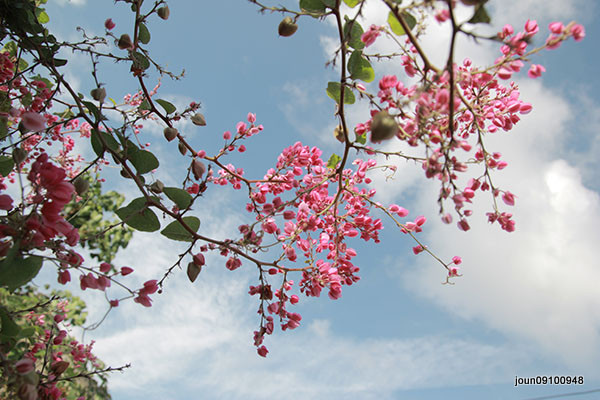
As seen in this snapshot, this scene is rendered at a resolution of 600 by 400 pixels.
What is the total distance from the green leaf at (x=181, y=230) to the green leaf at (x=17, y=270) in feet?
1.04

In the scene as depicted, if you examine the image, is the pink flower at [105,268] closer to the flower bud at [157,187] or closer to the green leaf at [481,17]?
the flower bud at [157,187]

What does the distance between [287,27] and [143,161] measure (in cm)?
49

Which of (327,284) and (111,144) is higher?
(111,144)

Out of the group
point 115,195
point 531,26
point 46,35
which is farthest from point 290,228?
point 115,195

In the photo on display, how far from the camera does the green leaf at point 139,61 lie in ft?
4.00

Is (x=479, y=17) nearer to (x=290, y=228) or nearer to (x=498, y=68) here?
(x=498, y=68)

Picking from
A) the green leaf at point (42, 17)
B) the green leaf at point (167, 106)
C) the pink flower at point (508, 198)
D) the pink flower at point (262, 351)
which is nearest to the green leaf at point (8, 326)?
the pink flower at point (262, 351)

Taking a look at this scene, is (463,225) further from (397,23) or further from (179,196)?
(179,196)

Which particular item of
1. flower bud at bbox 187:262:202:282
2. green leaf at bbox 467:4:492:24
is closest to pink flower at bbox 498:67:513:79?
green leaf at bbox 467:4:492:24

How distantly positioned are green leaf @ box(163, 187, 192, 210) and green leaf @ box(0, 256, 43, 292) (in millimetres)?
352

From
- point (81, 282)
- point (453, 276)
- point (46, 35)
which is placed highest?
point (46, 35)

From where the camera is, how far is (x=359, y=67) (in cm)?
97

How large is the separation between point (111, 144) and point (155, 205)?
0.67 ft

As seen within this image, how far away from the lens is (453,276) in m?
1.31
